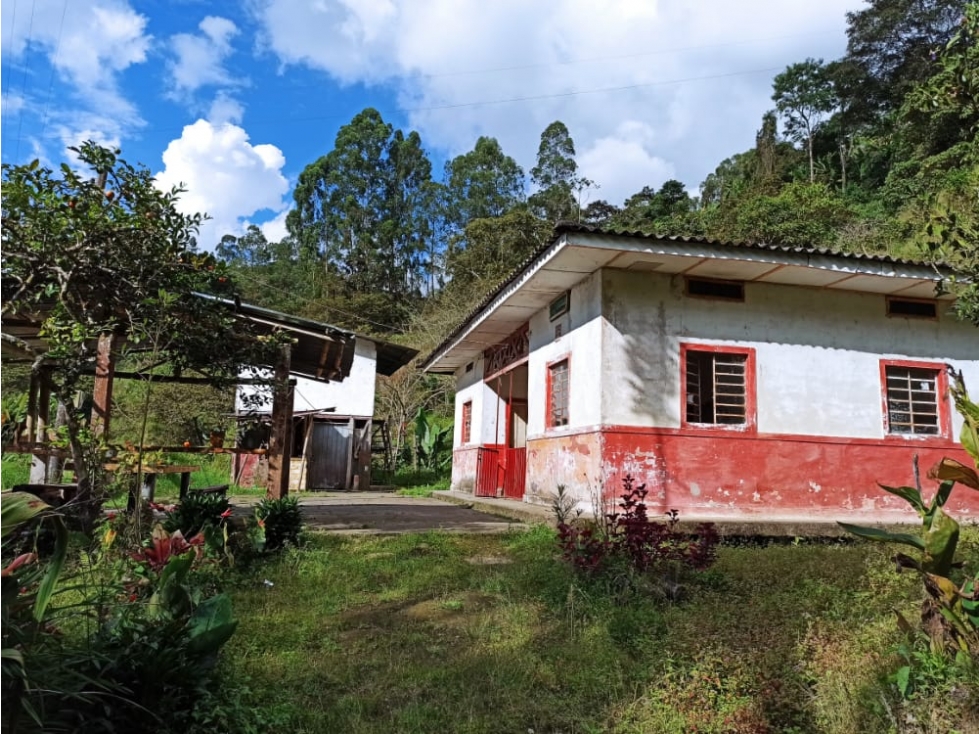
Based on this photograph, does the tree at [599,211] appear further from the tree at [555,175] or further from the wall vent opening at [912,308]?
the wall vent opening at [912,308]

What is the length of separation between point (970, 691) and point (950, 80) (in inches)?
133

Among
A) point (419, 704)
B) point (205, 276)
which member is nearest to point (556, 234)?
point (205, 276)

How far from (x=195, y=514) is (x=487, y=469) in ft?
27.9

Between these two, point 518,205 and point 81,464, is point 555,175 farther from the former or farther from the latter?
point 81,464

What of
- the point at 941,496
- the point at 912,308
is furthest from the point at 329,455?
the point at 941,496

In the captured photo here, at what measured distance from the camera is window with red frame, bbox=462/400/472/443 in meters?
16.0

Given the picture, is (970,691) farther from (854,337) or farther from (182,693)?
(854,337)

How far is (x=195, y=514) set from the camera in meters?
6.12

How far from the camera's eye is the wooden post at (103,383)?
20.2 feet

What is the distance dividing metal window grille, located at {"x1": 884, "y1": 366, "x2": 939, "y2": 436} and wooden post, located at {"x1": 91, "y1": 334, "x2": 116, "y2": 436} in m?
9.78

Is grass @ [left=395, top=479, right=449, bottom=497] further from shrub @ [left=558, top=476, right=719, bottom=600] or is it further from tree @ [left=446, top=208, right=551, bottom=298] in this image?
tree @ [left=446, top=208, right=551, bottom=298]

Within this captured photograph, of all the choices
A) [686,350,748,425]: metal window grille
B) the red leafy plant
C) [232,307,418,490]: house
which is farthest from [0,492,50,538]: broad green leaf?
[232,307,418,490]: house

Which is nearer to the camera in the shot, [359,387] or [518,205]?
[359,387]

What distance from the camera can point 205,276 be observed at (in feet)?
20.2
